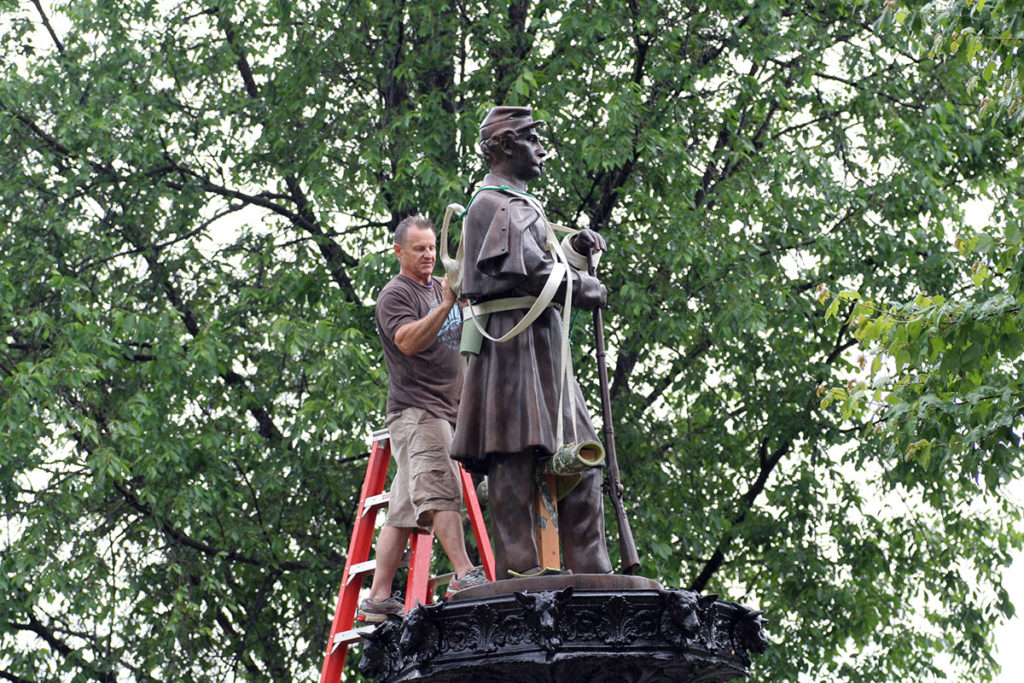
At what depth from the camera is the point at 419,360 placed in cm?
653

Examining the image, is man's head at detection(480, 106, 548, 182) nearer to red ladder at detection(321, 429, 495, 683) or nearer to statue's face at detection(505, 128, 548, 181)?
statue's face at detection(505, 128, 548, 181)

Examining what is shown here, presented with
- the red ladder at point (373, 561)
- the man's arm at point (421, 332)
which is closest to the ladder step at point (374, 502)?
the red ladder at point (373, 561)

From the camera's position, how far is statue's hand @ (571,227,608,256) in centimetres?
581

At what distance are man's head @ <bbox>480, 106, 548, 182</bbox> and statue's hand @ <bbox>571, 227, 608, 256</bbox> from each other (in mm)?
306

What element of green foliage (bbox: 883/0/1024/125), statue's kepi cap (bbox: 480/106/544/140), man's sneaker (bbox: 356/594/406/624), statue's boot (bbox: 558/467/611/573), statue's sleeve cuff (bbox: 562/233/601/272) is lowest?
statue's boot (bbox: 558/467/611/573)

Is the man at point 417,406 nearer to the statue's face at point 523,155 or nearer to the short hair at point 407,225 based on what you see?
the short hair at point 407,225

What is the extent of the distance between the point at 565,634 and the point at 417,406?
6.24 ft

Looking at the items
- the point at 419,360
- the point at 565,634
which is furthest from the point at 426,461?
the point at 565,634

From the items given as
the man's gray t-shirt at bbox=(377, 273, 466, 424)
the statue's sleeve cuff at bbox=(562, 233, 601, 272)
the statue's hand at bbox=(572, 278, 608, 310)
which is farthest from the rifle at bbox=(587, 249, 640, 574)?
the man's gray t-shirt at bbox=(377, 273, 466, 424)

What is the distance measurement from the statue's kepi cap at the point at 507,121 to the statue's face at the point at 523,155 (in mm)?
32

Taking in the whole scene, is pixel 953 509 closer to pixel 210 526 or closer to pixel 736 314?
pixel 736 314

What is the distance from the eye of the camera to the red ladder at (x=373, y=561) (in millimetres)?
6754

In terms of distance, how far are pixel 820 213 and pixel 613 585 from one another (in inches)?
317

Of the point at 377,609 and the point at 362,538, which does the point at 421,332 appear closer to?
the point at 377,609
